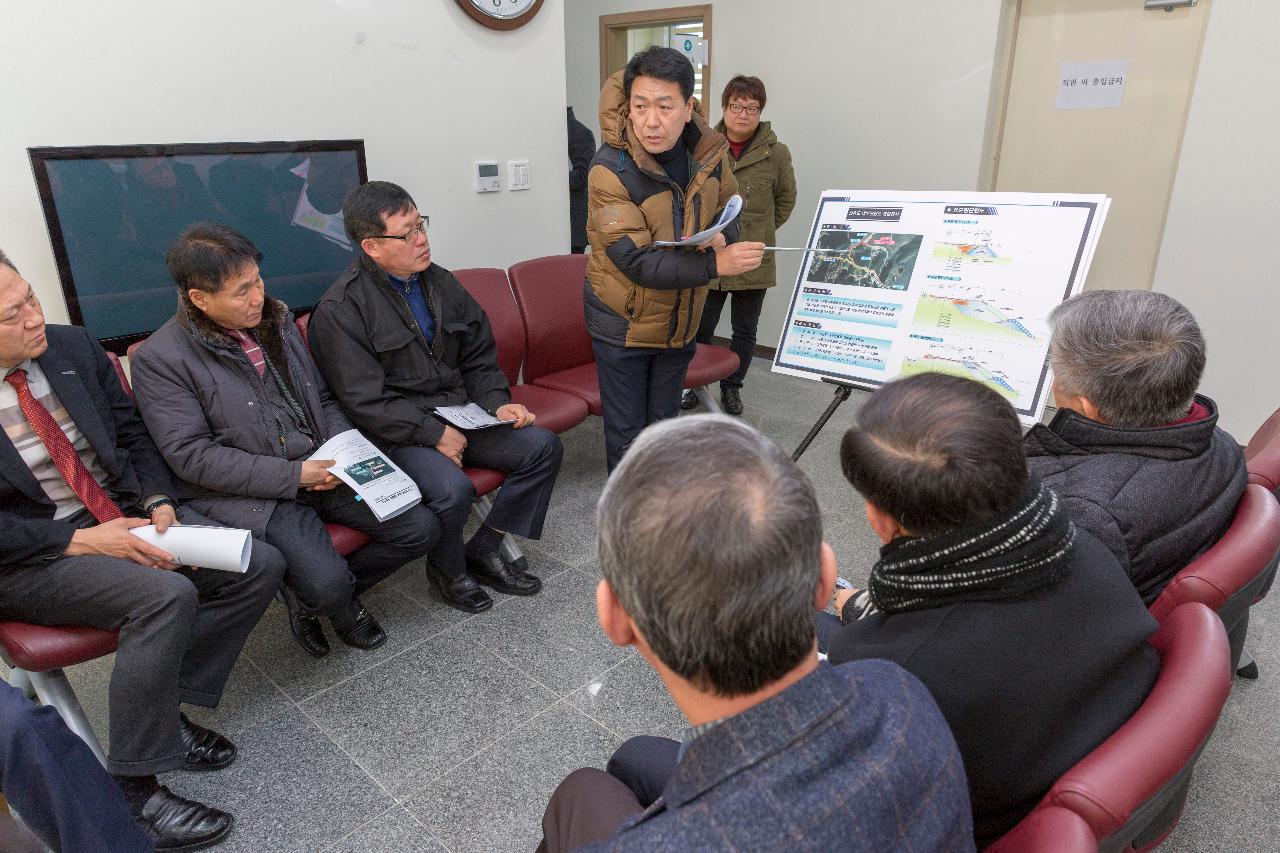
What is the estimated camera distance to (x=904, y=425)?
105 centimetres

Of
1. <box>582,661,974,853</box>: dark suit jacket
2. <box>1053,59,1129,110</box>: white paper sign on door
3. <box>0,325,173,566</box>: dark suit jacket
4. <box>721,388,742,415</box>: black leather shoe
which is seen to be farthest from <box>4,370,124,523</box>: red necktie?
<box>1053,59,1129,110</box>: white paper sign on door

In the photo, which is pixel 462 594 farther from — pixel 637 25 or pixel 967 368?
pixel 637 25

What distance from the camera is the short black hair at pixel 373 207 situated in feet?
7.82

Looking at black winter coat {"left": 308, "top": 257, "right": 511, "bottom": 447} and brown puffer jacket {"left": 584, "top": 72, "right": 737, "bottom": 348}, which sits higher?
brown puffer jacket {"left": 584, "top": 72, "right": 737, "bottom": 348}

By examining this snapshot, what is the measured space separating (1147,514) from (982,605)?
54 centimetres

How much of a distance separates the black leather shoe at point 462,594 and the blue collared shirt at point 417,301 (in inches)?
30.6

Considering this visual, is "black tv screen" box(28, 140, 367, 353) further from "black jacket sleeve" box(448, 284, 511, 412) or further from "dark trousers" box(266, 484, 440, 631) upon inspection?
"dark trousers" box(266, 484, 440, 631)

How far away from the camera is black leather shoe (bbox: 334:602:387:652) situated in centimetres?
233

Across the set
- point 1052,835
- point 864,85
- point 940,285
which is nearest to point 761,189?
point 864,85

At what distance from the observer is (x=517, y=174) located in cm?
355

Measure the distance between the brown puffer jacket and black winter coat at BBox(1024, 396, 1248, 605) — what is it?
1357 mm

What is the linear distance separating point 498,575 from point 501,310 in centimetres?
109

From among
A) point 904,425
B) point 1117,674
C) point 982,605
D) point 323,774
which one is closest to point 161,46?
point 323,774

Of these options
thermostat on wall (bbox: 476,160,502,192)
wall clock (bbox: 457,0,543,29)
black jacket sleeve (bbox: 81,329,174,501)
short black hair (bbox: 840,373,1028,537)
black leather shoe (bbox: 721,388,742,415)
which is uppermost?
wall clock (bbox: 457,0,543,29)
